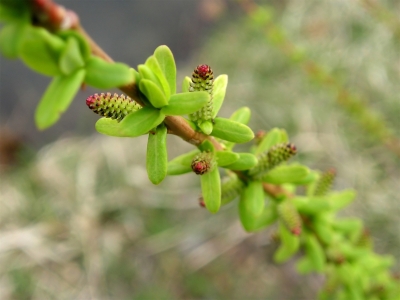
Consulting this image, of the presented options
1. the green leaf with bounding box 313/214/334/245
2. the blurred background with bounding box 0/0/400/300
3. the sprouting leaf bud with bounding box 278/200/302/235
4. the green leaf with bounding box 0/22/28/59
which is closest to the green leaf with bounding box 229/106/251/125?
the sprouting leaf bud with bounding box 278/200/302/235

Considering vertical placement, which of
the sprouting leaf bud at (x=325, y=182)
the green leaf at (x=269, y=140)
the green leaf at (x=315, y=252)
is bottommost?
the green leaf at (x=315, y=252)

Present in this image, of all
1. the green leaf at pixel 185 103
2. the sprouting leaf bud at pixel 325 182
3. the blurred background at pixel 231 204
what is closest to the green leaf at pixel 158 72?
the green leaf at pixel 185 103

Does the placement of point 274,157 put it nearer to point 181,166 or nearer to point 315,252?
point 181,166

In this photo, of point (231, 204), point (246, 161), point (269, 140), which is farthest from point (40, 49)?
point (231, 204)

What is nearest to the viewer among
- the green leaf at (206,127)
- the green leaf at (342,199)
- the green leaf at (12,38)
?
the green leaf at (12,38)

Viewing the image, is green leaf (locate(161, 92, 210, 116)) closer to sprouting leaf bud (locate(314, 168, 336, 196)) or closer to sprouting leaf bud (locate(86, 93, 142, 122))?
sprouting leaf bud (locate(86, 93, 142, 122))

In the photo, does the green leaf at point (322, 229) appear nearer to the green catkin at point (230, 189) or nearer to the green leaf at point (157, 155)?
the green catkin at point (230, 189)

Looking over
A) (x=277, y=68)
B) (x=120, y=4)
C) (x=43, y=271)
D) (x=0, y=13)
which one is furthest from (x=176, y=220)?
(x=120, y=4)
